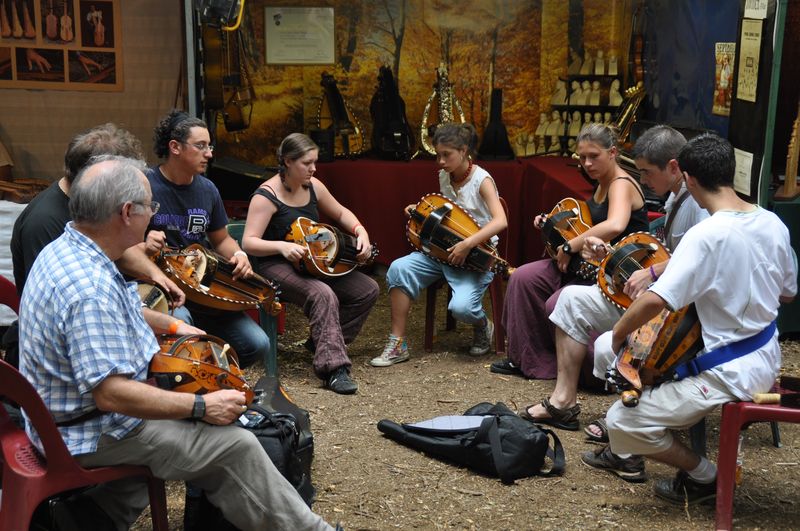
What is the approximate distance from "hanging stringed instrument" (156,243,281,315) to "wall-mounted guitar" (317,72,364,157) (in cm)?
313

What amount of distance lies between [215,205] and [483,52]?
4.22 meters

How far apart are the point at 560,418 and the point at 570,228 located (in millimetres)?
1084

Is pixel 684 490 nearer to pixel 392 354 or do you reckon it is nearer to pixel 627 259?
pixel 627 259

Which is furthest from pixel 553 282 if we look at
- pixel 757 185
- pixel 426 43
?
pixel 426 43

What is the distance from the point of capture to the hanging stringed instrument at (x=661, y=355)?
12.1 feet

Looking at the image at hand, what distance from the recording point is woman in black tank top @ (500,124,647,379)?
5086 millimetres

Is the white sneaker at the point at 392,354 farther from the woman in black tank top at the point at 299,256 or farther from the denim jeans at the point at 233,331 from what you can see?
the denim jeans at the point at 233,331

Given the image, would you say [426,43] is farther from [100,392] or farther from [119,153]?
[100,392]

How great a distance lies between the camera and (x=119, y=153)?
4133 millimetres

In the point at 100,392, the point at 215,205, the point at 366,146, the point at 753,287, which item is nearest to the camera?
the point at 100,392

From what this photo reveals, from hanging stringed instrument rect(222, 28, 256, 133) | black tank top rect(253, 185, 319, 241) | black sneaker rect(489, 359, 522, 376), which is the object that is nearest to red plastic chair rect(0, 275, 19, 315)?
black tank top rect(253, 185, 319, 241)

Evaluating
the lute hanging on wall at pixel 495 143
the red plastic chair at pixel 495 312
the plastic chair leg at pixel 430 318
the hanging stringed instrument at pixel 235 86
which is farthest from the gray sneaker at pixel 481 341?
the hanging stringed instrument at pixel 235 86

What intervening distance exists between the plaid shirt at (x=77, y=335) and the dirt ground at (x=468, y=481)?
91 cm

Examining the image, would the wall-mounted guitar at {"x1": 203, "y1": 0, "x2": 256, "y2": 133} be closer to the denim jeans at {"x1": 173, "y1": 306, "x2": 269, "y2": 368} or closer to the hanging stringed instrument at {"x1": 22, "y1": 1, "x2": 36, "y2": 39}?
the hanging stringed instrument at {"x1": 22, "y1": 1, "x2": 36, "y2": 39}
